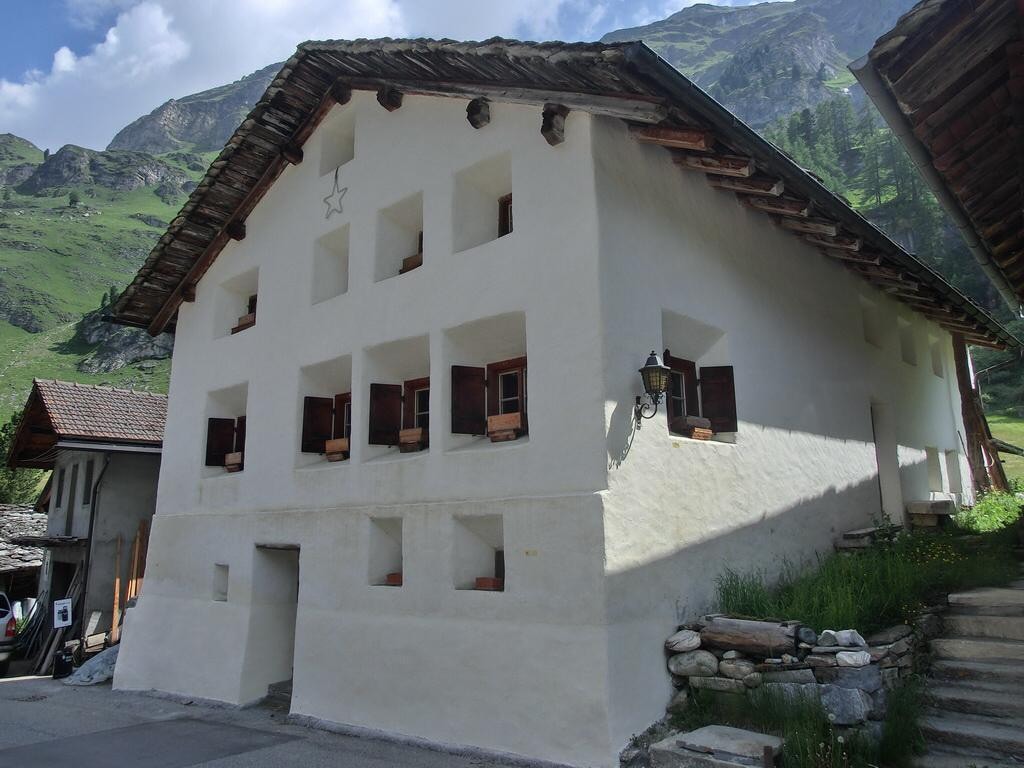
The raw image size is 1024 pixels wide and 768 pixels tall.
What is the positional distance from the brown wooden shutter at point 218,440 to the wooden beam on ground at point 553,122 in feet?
23.5

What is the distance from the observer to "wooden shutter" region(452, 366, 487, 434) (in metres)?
8.05

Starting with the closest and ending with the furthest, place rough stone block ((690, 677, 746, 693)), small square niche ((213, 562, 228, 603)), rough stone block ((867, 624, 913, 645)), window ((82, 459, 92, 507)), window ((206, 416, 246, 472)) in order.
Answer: rough stone block ((690, 677, 746, 693)), rough stone block ((867, 624, 913, 645)), small square niche ((213, 562, 228, 603)), window ((206, 416, 246, 472)), window ((82, 459, 92, 507))

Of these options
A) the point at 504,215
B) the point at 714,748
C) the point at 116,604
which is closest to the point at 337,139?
the point at 504,215

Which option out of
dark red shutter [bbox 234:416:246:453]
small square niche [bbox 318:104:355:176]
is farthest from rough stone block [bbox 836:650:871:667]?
dark red shutter [bbox 234:416:246:453]

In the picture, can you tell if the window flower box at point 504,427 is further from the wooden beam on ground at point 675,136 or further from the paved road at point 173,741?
the wooden beam on ground at point 675,136

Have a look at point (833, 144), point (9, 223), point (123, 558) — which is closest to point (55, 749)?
point (123, 558)

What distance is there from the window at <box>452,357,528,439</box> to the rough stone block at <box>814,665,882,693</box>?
349 cm

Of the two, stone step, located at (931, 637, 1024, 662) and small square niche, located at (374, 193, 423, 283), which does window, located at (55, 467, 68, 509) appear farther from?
stone step, located at (931, 637, 1024, 662)

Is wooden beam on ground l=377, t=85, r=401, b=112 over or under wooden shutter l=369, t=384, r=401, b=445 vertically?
over

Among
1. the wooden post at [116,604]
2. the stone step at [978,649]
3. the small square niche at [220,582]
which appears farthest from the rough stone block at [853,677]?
the wooden post at [116,604]

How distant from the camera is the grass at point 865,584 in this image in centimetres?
706

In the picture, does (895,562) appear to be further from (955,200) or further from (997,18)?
(997,18)

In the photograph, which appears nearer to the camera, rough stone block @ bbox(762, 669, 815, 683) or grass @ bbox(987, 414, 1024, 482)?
→ rough stone block @ bbox(762, 669, 815, 683)

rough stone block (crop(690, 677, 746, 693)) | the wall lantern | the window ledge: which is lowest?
rough stone block (crop(690, 677, 746, 693))
